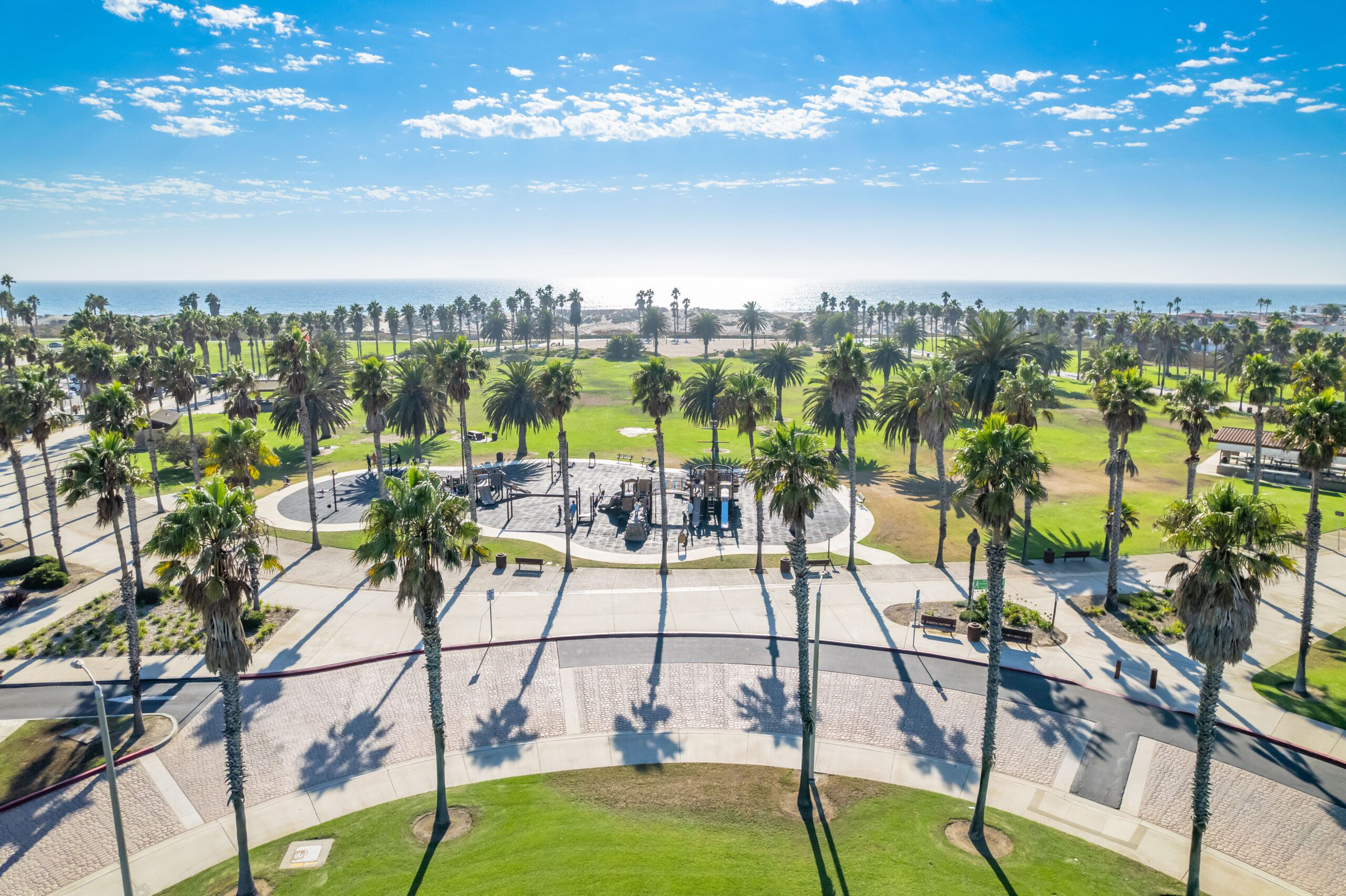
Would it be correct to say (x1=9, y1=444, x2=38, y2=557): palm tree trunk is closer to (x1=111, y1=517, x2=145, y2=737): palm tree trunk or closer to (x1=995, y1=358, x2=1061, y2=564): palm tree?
(x1=111, y1=517, x2=145, y2=737): palm tree trunk

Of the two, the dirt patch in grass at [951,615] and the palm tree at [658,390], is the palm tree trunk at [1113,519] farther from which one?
the palm tree at [658,390]

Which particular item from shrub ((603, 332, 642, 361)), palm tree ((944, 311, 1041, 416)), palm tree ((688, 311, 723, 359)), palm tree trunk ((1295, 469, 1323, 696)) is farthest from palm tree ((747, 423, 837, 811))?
shrub ((603, 332, 642, 361))

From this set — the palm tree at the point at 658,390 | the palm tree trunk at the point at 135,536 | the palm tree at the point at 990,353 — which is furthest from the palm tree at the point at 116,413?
the palm tree at the point at 990,353

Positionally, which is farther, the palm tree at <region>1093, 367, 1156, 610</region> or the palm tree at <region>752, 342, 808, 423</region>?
the palm tree at <region>752, 342, 808, 423</region>

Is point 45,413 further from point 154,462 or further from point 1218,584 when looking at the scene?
point 1218,584

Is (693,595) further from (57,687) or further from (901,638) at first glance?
(57,687)

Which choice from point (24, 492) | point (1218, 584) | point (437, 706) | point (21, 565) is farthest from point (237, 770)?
point (24, 492)
